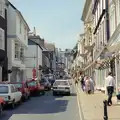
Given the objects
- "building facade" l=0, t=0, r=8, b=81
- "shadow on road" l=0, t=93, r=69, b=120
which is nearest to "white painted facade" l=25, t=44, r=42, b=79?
"building facade" l=0, t=0, r=8, b=81

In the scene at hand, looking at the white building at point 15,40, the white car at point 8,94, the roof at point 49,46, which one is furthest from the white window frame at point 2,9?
the roof at point 49,46

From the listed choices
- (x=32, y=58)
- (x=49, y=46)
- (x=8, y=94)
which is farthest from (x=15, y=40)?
(x=49, y=46)

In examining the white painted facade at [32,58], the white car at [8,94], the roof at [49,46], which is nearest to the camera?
the white car at [8,94]

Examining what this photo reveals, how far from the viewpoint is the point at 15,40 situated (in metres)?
52.7

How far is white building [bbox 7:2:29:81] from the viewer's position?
50375 mm

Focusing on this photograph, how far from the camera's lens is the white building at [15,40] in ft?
165

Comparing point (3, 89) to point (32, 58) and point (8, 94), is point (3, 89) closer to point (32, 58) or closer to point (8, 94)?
point (8, 94)

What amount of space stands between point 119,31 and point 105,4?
1269cm

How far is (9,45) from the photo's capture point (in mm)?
50688

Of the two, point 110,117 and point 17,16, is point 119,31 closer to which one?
point 110,117

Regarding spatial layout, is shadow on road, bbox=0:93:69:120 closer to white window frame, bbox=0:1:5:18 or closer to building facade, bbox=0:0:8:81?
building facade, bbox=0:0:8:81

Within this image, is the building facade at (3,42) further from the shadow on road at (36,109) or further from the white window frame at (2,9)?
the shadow on road at (36,109)

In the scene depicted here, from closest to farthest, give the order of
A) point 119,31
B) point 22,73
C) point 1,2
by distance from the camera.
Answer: point 119,31
point 1,2
point 22,73

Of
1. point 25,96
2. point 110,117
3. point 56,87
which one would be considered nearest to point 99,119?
point 110,117
